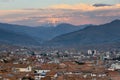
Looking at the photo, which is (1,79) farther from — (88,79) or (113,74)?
(113,74)

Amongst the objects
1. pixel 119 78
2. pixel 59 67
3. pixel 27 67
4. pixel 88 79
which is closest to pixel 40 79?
pixel 88 79

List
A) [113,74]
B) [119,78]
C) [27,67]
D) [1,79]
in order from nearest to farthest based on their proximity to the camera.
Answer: [1,79] → [119,78] → [113,74] → [27,67]

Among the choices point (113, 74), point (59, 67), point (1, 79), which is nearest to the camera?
point (1, 79)

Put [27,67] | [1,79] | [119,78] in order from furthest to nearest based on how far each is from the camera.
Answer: [27,67]
[119,78]
[1,79]

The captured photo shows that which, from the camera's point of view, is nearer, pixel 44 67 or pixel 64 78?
pixel 64 78

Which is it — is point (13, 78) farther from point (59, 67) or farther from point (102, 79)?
point (59, 67)

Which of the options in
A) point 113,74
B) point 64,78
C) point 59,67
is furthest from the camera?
point 59,67

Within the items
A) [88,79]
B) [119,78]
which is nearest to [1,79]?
[88,79]

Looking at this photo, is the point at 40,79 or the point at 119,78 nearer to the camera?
the point at 40,79
